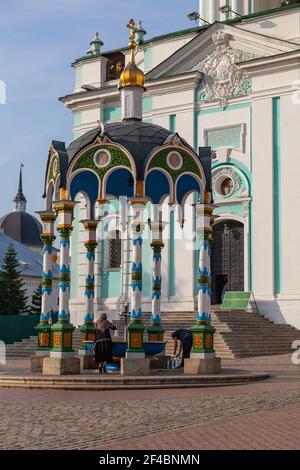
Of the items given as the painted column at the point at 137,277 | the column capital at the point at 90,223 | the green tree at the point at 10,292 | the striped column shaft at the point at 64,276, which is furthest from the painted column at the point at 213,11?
the green tree at the point at 10,292

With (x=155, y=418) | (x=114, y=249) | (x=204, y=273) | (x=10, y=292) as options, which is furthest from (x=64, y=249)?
(x=10, y=292)

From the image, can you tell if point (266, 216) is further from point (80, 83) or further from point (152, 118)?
point (80, 83)

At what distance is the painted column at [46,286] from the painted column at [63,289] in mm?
901

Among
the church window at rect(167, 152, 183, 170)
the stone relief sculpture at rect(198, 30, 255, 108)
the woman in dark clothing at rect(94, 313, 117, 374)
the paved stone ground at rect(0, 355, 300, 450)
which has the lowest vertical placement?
the paved stone ground at rect(0, 355, 300, 450)

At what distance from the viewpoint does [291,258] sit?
1102 inches

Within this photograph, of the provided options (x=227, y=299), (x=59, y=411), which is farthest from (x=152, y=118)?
(x=59, y=411)

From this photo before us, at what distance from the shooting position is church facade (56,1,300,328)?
93.4 ft

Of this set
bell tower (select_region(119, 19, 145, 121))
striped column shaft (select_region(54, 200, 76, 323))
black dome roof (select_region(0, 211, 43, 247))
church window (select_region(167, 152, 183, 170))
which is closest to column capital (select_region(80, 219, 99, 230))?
striped column shaft (select_region(54, 200, 76, 323))

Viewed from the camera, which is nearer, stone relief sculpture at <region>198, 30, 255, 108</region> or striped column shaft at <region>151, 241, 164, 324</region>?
striped column shaft at <region>151, 241, 164, 324</region>

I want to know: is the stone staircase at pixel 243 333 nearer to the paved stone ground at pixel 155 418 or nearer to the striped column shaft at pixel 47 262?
the striped column shaft at pixel 47 262

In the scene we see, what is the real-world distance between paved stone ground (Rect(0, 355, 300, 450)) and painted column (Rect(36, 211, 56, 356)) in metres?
3.50

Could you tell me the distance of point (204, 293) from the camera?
56.7 feet

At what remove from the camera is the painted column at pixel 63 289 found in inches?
653

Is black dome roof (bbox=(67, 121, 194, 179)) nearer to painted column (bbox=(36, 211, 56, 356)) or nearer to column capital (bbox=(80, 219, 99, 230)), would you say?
painted column (bbox=(36, 211, 56, 356))
